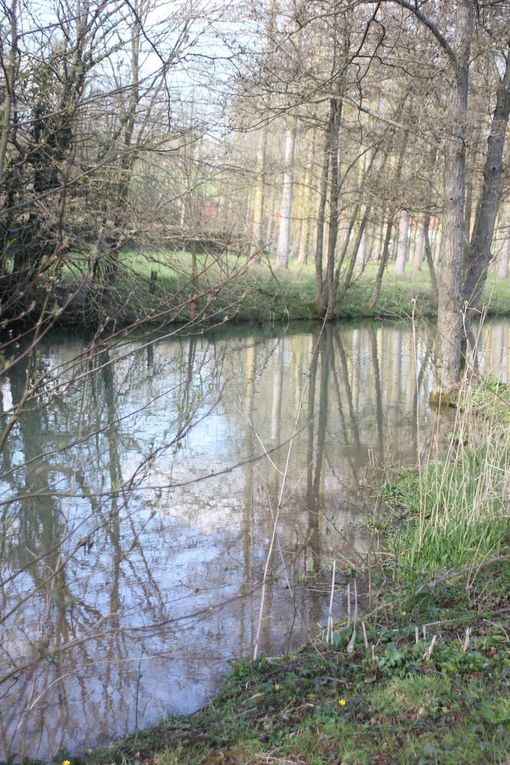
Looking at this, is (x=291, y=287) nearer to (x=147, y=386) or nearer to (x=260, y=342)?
(x=260, y=342)

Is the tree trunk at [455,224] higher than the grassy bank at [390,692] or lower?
higher

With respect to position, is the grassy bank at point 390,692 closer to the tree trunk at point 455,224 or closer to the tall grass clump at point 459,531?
the tall grass clump at point 459,531

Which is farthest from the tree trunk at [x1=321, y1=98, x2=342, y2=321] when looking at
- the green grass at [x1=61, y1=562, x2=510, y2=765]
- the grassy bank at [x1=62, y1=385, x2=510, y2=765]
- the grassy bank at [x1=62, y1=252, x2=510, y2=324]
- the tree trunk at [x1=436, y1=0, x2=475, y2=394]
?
the green grass at [x1=61, y1=562, x2=510, y2=765]

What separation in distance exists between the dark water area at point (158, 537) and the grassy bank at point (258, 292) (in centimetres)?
159

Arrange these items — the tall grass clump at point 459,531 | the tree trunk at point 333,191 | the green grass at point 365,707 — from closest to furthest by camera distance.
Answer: the green grass at point 365,707 < the tall grass clump at point 459,531 < the tree trunk at point 333,191

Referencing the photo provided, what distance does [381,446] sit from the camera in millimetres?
9281

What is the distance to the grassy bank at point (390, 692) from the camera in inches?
118

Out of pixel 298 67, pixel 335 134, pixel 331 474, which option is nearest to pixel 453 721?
pixel 331 474

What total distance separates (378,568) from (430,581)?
85 centimetres

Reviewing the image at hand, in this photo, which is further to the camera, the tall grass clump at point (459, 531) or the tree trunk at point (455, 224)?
the tree trunk at point (455, 224)

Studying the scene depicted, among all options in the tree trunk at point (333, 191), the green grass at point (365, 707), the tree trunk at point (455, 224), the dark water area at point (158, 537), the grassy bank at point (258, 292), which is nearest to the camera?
the green grass at point (365, 707)

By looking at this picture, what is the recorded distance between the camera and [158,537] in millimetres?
6105

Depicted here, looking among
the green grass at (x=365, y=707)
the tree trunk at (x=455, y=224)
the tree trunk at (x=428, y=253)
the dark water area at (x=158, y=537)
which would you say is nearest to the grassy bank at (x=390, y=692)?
the green grass at (x=365, y=707)

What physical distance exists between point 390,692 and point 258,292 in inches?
416
